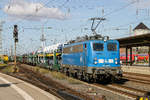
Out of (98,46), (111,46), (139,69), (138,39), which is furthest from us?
(138,39)

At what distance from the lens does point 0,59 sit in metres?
60.6

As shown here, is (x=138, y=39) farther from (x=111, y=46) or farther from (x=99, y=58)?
(x=99, y=58)

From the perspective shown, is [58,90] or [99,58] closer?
[58,90]

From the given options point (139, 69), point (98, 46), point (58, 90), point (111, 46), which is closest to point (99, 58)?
point (98, 46)

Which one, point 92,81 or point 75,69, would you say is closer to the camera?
point 92,81

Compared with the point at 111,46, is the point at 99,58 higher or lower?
lower

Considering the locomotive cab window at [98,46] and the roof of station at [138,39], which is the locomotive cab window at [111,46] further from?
the roof of station at [138,39]

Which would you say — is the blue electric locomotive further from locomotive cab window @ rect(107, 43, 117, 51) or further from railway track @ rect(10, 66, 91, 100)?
railway track @ rect(10, 66, 91, 100)

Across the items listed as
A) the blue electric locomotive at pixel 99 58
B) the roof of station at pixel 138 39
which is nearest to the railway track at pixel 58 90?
the blue electric locomotive at pixel 99 58

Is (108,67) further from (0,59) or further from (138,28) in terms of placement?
(138,28)

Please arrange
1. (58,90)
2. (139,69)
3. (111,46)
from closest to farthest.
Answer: (58,90), (111,46), (139,69)

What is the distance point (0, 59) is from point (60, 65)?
40.7 meters

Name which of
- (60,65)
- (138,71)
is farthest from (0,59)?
(138,71)

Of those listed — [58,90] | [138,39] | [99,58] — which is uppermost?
[138,39]
